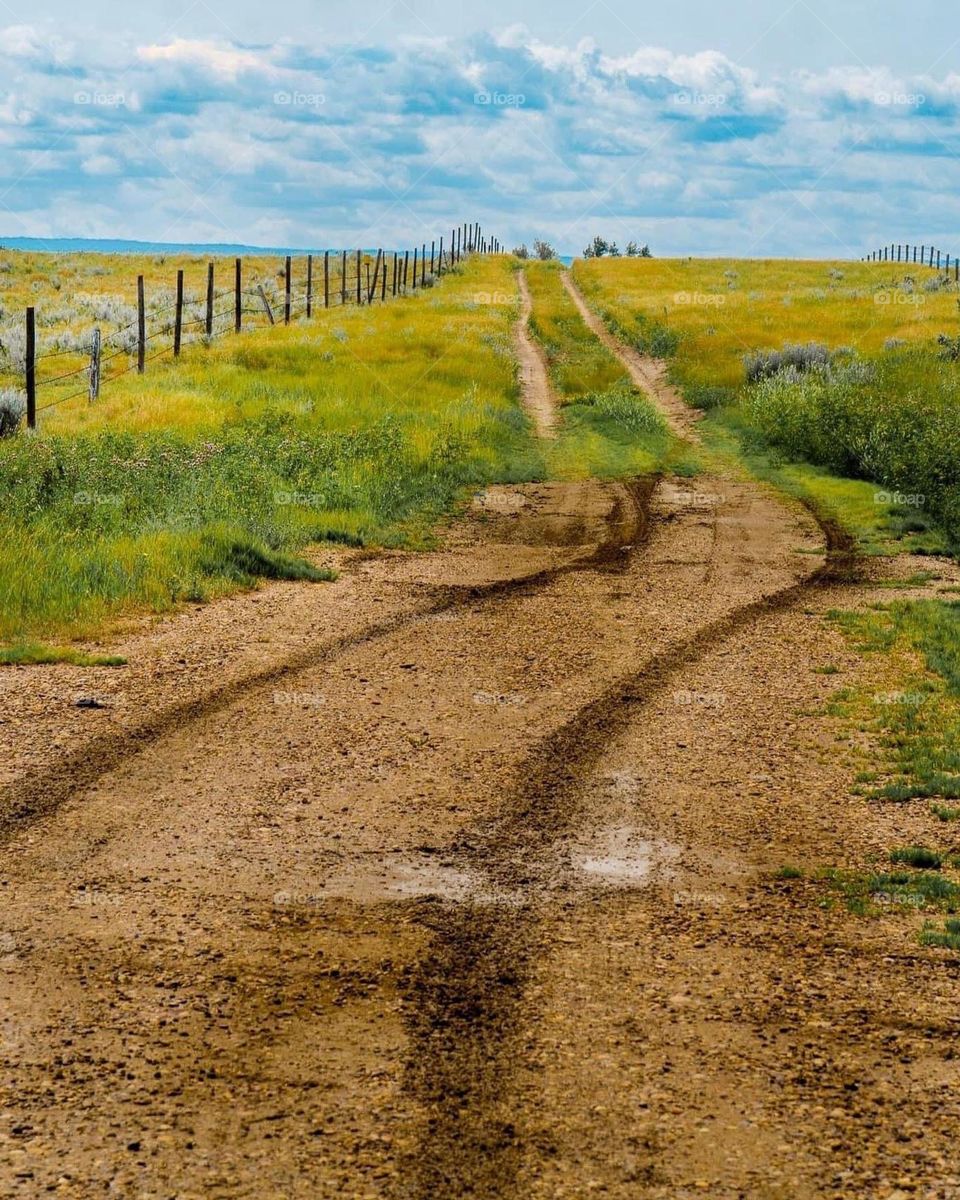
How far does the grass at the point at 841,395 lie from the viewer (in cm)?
1642

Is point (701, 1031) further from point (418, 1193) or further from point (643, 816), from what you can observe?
point (643, 816)

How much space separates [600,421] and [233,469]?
10095 mm

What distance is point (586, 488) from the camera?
18.2m

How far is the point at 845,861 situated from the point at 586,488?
1224 centimetres
